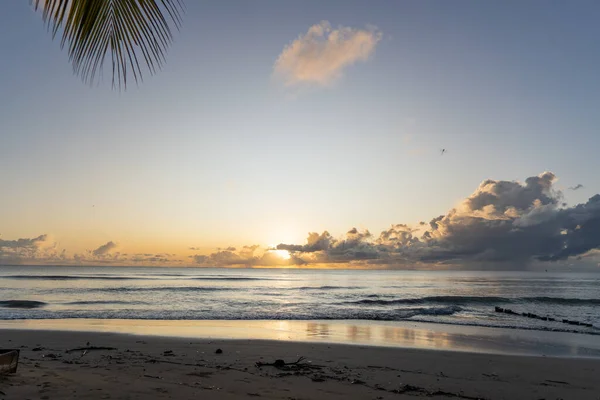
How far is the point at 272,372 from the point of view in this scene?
9.63 metres

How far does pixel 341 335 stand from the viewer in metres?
16.8

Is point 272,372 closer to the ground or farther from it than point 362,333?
farther from it

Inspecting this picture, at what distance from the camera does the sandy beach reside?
7.84 metres

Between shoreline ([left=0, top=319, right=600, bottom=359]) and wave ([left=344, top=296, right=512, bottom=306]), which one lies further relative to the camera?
wave ([left=344, top=296, right=512, bottom=306])

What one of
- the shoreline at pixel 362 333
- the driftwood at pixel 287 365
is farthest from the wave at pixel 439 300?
the driftwood at pixel 287 365

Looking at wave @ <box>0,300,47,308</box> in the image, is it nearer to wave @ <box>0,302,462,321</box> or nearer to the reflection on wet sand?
wave @ <box>0,302,462,321</box>

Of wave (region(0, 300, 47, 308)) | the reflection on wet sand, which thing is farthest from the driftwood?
wave (region(0, 300, 47, 308))

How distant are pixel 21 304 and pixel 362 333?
25547 mm

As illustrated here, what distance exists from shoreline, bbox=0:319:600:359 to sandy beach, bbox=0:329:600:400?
1401 millimetres

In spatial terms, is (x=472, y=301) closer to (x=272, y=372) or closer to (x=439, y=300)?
(x=439, y=300)

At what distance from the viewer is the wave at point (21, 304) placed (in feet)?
95.6

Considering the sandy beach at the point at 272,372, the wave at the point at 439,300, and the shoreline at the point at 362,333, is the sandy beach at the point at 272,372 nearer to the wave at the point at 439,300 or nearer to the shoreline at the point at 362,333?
the shoreline at the point at 362,333

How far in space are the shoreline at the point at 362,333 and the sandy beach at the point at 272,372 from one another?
1.40 meters

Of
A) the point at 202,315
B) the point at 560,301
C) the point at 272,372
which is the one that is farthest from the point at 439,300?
the point at 272,372
